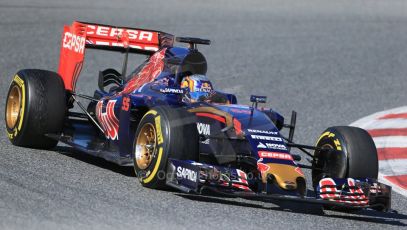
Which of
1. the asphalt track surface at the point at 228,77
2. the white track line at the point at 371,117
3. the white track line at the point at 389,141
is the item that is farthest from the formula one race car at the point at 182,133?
the white track line at the point at 371,117

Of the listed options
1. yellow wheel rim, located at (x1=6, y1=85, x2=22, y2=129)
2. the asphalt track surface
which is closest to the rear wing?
yellow wheel rim, located at (x1=6, y1=85, x2=22, y2=129)

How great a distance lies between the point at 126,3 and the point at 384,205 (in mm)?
16089

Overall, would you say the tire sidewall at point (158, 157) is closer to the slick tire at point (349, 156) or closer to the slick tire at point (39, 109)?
the slick tire at point (349, 156)

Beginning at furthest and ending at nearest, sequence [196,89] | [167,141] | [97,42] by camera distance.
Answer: [97,42]
[196,89]
[167,141]

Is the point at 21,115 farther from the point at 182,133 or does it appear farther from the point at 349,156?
the point at 349,156

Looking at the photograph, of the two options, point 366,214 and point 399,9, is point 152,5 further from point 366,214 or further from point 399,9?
point 366,214

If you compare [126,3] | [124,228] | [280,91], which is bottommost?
[124,228]

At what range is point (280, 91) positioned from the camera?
16.9 meters

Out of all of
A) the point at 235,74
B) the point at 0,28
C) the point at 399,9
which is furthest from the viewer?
the point at 399,9

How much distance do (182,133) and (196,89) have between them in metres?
1.27

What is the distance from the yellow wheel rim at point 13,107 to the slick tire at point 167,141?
2567 millimetres

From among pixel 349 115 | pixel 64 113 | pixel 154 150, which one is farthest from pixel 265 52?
pixel 154 150

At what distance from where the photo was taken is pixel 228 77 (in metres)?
17.8

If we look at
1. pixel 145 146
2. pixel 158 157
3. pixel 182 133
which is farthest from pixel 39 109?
pixel 182 133
